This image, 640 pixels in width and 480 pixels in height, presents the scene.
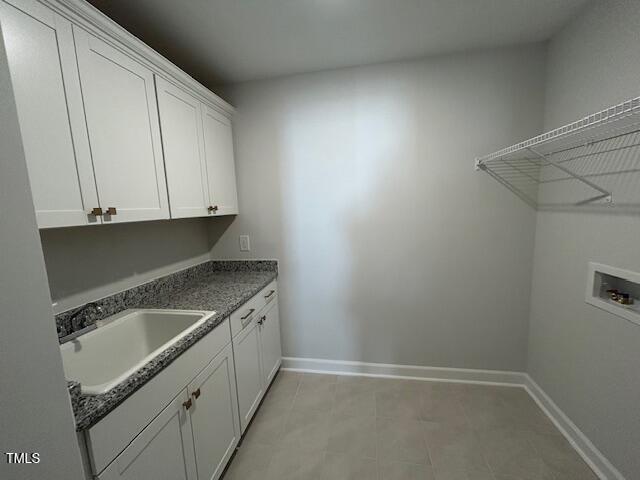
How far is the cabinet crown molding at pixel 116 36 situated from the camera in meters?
0.91

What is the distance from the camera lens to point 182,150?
1497mm

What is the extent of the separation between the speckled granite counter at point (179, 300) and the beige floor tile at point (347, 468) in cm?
100

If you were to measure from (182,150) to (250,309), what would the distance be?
3.41ft

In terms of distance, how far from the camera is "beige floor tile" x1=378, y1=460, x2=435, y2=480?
135 cm

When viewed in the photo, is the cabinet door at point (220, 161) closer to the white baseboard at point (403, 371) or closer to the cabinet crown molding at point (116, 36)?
the cabinet crown molding at point (116, 36)

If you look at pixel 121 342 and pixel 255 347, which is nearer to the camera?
pixel 121 342

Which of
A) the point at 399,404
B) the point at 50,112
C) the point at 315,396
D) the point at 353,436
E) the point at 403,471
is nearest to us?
the point at 50,112

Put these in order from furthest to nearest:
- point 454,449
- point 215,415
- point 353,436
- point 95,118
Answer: point 353,436 < point 454,449 < point 215,415 < point 95,118

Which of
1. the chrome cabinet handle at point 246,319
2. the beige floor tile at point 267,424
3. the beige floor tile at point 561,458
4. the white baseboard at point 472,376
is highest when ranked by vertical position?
the chrome cabinet handle at point 246,319

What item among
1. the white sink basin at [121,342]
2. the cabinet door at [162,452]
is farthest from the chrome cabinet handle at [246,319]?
the cabinet door at [162,452]

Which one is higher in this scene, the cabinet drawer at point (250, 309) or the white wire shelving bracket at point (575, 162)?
the white wire shelving bracket at point (575, 162)

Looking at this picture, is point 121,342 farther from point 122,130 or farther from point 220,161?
point 220,161

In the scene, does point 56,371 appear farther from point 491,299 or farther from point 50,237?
point 491,299

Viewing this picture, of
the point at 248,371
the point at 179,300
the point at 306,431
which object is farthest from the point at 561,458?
the point at 179,300
